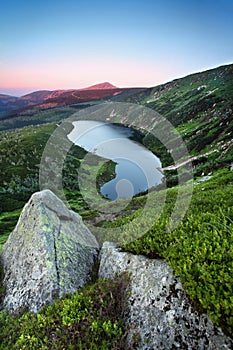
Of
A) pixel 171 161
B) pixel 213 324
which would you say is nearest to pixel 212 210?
pixel 213 324

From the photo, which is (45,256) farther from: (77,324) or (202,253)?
(202,253)

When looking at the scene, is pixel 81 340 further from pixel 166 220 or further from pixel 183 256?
pixel 166 220

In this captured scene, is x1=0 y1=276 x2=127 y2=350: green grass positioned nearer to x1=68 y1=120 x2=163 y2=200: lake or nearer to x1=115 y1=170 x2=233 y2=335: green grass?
x1=115 y1=170 x2=233 y2=335: green grass

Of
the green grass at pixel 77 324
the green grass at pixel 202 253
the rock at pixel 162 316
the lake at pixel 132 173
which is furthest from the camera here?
the lake at pixel 132 173

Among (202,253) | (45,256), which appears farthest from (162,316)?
(45,256)

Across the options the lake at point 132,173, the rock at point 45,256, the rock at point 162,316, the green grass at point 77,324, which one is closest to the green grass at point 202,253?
the rock at point 162,316

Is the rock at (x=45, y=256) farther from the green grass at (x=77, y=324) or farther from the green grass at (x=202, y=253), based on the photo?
the green grass at (x=202, y=253)

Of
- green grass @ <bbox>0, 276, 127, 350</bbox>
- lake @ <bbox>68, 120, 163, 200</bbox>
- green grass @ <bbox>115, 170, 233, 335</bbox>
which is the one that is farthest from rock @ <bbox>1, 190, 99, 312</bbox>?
lake @ <bbox>68, 120, 163, 200</bbox>
